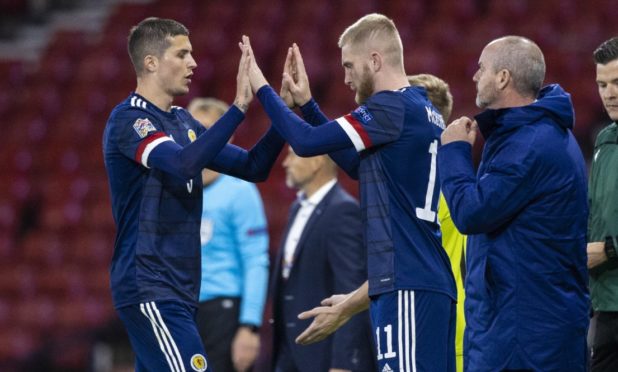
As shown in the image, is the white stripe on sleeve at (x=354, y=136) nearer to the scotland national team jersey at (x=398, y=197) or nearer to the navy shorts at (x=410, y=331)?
the scotland national team jersey at (x=398, y=197)

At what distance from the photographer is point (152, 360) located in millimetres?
4602

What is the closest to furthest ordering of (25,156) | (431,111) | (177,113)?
(431,111)
(177,113)
(25,156)

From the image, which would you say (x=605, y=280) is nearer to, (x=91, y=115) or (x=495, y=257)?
(x=495, y=257)

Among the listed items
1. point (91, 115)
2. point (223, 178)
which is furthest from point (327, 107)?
point (223, 178)

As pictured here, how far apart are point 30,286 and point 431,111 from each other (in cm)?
763

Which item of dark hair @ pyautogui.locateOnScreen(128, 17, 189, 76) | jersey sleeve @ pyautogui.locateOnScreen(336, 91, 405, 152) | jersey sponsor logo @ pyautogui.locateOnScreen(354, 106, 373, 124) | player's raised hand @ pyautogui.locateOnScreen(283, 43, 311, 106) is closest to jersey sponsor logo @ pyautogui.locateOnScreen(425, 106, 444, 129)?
jersey sleeve @ pyautogui.locateOnScreen(336, 91, 405, 152)

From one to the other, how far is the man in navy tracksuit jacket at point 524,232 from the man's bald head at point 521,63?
2 centimetres

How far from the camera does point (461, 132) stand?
427 centimetres

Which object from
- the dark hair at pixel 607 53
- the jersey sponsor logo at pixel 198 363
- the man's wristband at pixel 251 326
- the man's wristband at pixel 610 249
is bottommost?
the man's wristband at pixel 251 326

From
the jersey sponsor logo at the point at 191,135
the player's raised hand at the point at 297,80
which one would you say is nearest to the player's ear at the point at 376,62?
the player's raised hand at the point at 297,80

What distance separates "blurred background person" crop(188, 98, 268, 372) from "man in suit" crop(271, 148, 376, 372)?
0.48 meters

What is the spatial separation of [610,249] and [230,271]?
258 cm

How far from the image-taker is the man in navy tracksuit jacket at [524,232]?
409cm

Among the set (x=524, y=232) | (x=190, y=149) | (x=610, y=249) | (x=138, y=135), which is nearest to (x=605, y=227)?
(x=610, y=249)
